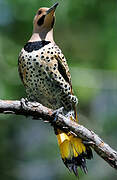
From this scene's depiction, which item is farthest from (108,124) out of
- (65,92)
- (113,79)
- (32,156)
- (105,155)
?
(105,155)

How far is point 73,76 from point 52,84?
2204 millimetres

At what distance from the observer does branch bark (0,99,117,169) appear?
495cm

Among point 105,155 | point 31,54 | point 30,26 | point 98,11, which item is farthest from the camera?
point 98,11

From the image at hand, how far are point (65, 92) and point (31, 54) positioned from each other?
Answer: 53cm

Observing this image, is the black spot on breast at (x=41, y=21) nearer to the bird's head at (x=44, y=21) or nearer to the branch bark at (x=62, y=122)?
the bird's head at (x=44, y=21)

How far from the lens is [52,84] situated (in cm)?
586

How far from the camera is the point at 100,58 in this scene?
8.87 m

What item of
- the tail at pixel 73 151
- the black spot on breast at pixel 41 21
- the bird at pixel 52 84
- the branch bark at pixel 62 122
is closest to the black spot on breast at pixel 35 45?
the bird at pixel 52 84

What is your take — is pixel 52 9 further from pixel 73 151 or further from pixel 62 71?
pixel 73 151

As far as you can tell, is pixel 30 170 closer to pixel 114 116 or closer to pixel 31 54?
pixel 114 116

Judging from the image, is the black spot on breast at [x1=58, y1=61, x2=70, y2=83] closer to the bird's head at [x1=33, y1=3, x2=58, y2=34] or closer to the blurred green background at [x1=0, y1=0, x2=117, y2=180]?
the bird's head at [x1=33, y1=3, x2=58, y2=34]

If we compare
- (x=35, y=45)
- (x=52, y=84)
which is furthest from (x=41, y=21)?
(x=52, y=84)

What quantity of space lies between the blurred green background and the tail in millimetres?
1711

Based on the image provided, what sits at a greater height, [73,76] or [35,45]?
[35,45]
